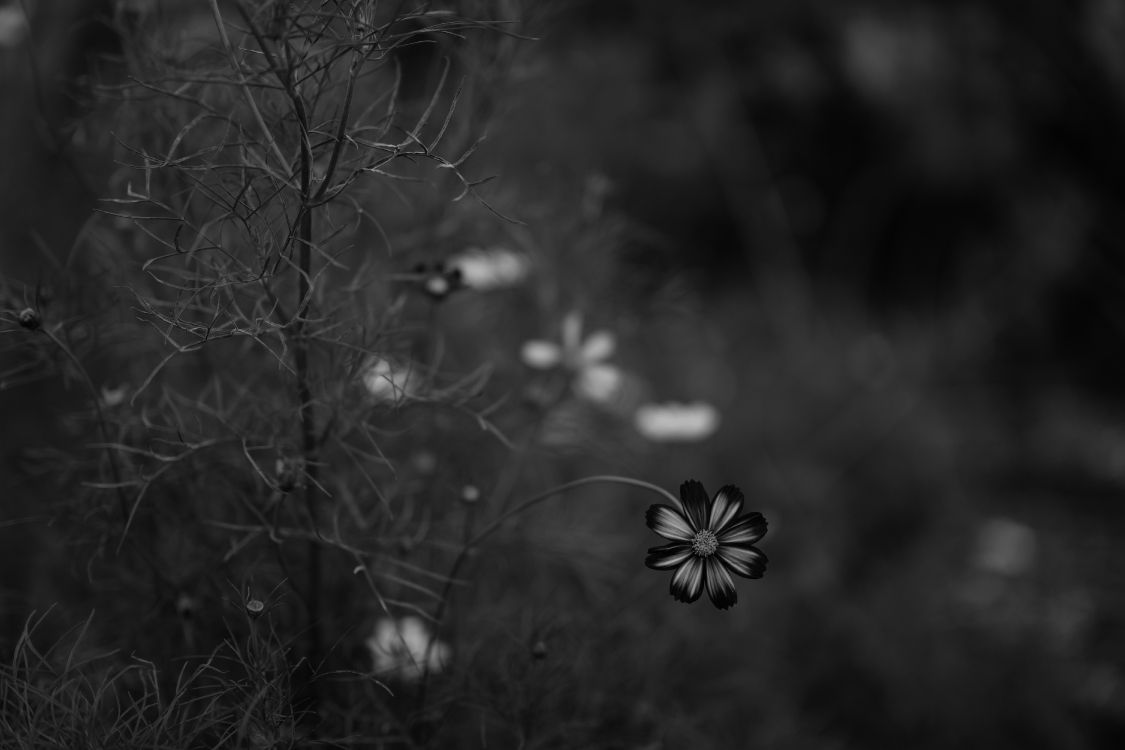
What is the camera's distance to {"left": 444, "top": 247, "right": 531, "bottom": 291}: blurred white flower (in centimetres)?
103

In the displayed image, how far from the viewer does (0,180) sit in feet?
4.77

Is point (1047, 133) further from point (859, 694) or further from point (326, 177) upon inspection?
point (326, 177)

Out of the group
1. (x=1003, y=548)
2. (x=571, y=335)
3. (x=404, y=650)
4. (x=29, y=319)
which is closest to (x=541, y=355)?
(x=571, y=335)

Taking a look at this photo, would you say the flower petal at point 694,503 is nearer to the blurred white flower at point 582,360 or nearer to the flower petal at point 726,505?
the flower petal at point 726,505

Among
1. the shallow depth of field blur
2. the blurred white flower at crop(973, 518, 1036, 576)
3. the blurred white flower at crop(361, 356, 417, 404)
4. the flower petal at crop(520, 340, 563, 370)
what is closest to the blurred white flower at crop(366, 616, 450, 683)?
the shallow depth of field blur

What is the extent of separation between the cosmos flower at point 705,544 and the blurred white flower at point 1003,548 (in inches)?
58.8

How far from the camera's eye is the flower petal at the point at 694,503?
0.59m

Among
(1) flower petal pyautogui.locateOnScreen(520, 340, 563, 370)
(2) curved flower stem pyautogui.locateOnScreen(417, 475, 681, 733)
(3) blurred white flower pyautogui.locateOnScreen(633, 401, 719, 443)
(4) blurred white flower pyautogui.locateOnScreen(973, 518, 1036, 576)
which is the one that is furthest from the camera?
(4) blurred white flower pyautogui.locateOnScreen(973, 518, 1036, 576)

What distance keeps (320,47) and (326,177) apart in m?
0.14

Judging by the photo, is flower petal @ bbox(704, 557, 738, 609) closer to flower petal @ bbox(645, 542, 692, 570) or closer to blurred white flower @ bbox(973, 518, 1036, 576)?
flower petal @ bbox(645, 542, 692, 570)

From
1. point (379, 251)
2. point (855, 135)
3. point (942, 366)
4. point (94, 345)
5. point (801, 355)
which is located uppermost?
point (855, 135)

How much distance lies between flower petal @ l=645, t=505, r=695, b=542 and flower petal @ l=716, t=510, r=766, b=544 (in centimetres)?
2

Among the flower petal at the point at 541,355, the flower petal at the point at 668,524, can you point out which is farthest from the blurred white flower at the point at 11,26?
the flower petal at the point at 668,524

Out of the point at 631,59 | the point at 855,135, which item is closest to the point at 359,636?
the point at 631,59
